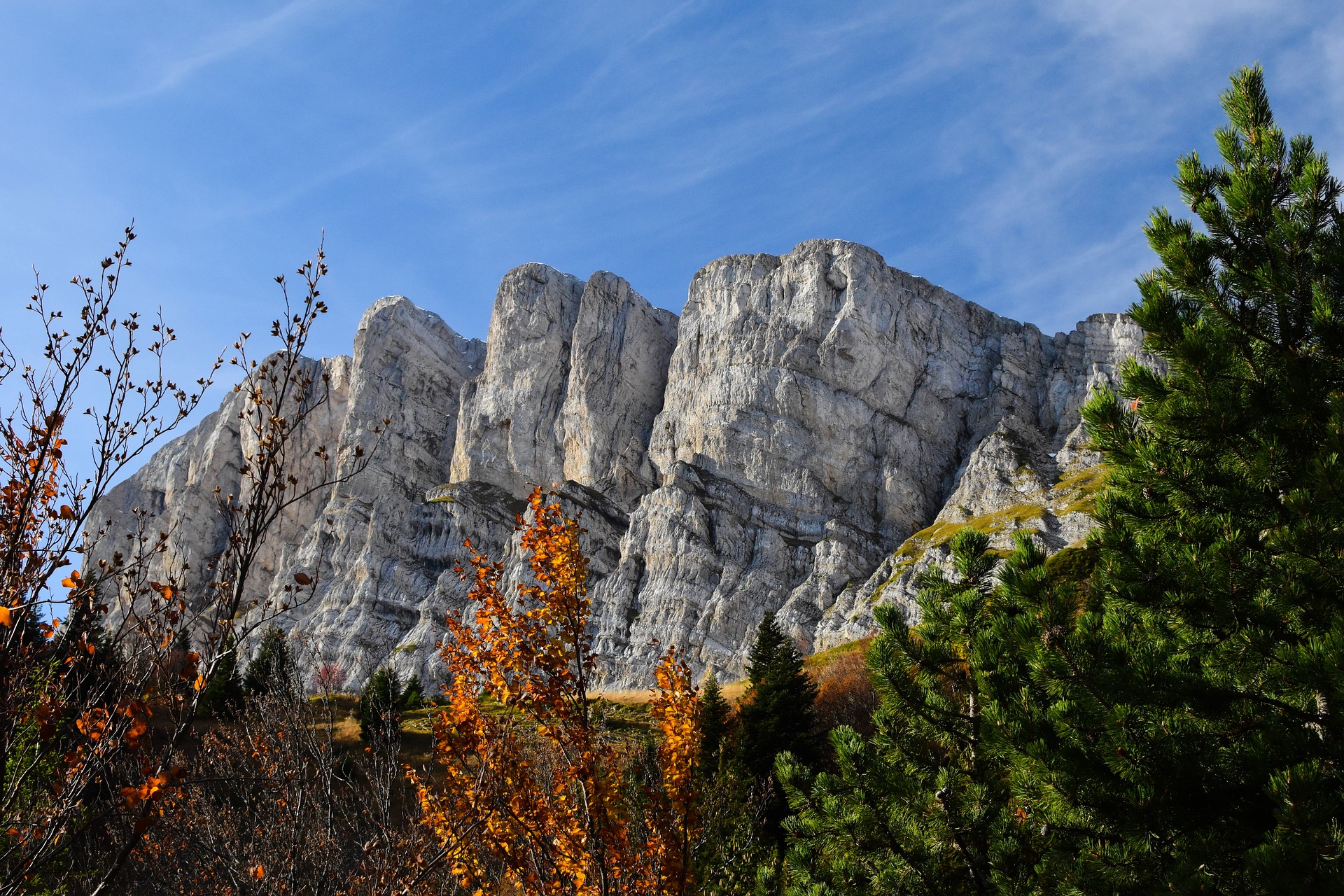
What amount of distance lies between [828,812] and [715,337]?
88955mm

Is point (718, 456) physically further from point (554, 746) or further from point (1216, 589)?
point (1216, 589)

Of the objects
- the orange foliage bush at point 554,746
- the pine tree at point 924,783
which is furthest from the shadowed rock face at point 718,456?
the orange foliage bush at point 554,746

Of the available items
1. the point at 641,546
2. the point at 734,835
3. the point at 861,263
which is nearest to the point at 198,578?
the point at 641,546

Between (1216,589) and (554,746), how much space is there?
601 centimetres

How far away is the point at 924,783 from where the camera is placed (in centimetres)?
934

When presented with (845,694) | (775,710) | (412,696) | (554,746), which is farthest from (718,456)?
(554,746)

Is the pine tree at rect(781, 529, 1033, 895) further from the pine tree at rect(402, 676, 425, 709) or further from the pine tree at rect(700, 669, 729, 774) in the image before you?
the pine tree at rect(402, 676, 425, 709)

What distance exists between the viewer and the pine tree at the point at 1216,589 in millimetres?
6648

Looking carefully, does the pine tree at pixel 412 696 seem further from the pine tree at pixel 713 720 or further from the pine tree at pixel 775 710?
the pine tree at pixel 713 720

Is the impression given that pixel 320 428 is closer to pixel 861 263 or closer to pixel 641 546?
pixel 641 546

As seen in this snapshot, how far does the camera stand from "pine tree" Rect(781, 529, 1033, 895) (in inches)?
349

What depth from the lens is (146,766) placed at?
5547mm

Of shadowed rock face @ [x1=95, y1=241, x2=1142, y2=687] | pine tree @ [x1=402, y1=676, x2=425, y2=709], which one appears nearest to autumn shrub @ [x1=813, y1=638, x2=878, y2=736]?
shadowed rock face @ [x1=95, y1=241, x2=1142, y2=687]

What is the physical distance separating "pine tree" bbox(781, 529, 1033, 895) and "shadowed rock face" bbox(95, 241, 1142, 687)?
60.5 m
